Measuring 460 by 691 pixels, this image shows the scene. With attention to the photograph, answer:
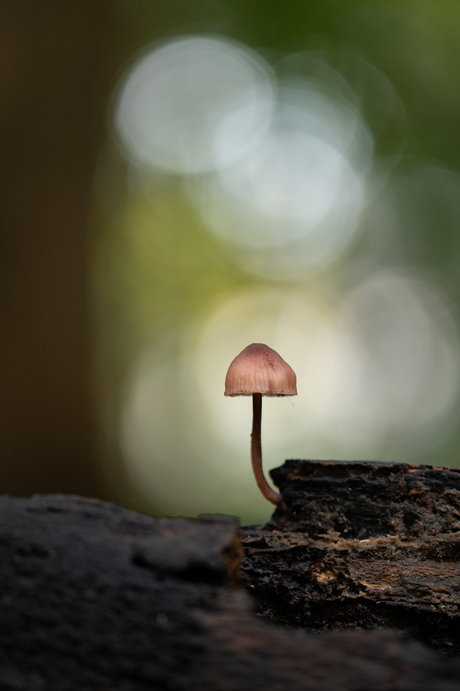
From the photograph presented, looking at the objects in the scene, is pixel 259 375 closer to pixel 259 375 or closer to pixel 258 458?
pixel 259 375

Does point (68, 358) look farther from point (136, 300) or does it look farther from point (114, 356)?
point (136, 300)

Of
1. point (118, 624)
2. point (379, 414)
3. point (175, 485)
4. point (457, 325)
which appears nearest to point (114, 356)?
point (175, 485)

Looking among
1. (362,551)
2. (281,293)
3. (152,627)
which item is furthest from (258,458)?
(281,293)

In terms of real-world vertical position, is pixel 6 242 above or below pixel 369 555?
above

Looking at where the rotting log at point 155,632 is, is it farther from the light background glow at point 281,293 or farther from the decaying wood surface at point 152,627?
the light background glow at point 281,293

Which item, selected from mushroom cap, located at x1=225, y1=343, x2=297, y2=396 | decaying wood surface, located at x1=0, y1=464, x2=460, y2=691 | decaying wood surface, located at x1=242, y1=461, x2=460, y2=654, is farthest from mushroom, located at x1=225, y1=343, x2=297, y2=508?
decaying wood surface, located at x1=0, y1=464, x2=460, y2=691

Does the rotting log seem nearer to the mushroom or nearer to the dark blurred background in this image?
the mushroom
